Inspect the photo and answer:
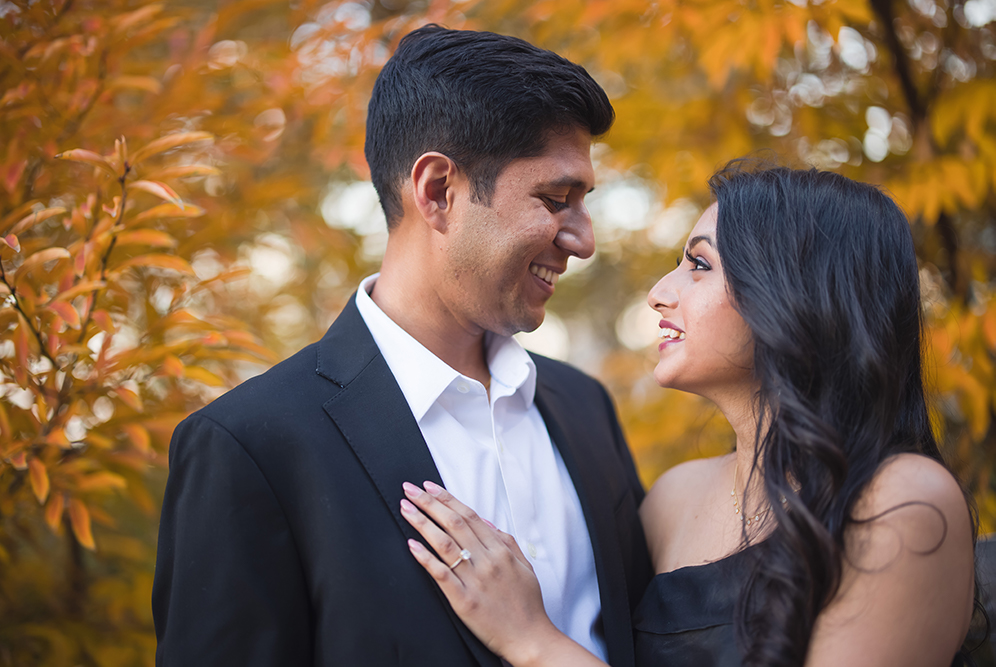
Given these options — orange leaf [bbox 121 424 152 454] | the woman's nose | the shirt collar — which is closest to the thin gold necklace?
the woman's nose

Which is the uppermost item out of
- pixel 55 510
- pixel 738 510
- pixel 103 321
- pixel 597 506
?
pixel 103 321

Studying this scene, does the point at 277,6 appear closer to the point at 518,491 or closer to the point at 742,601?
the point at 518,491

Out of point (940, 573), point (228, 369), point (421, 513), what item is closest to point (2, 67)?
point (228, 369)

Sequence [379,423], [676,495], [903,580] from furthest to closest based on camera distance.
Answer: [676,495] → [379,423] → [903,580]

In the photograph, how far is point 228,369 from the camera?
285cm

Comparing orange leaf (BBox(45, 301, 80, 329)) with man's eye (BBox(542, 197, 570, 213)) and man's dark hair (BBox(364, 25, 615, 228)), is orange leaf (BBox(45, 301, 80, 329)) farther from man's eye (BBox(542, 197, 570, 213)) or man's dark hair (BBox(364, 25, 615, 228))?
man's eye (BBox(542, 197, 570, 213))

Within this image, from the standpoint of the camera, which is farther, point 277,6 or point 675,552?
point 277,6

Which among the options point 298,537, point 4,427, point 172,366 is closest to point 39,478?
point 4,427

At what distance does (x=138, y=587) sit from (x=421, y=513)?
4.39 ft

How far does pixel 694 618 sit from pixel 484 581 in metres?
0.65

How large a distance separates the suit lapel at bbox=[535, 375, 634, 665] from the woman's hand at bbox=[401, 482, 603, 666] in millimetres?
262

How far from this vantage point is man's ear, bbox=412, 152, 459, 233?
200cm

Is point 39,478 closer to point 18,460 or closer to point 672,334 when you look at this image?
point 18,460

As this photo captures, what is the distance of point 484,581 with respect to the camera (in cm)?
162
